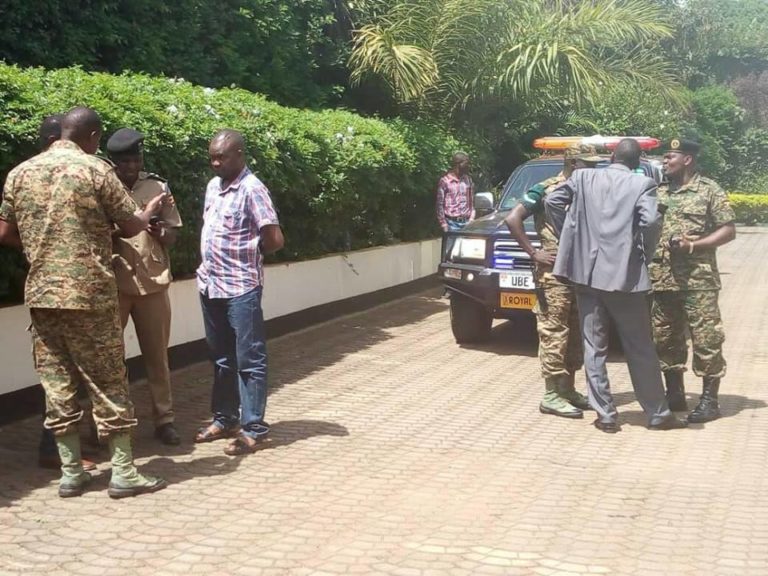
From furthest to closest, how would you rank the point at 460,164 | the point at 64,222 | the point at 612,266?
the point at 460,164, the point at 612,266, the point at 64,222

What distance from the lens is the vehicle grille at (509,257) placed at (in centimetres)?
955

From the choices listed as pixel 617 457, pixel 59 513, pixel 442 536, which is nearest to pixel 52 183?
pixel 59 513

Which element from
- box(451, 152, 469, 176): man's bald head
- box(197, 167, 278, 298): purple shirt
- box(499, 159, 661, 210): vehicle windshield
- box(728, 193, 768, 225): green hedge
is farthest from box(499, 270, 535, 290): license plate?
box(728, 193, 768, 225): green hedge

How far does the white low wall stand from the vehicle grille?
2234 millimetres

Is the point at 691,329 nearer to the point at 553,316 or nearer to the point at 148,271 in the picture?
the point at 553,316

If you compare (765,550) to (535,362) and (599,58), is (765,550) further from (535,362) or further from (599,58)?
(599,58)

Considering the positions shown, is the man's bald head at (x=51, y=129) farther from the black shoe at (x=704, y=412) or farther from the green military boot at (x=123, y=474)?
the black shoe at (x=704, y=412)

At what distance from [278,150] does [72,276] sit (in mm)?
4699

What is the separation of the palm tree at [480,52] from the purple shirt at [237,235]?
9.67m

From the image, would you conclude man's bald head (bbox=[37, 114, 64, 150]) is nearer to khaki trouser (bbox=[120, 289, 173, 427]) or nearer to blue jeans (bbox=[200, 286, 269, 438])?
khaki trouser (bbox=[120, 289, 173, 427])

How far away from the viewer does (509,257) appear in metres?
9.65

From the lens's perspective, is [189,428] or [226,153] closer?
[226,153]

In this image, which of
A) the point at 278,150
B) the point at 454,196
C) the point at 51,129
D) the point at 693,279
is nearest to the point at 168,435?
the point at 51,129

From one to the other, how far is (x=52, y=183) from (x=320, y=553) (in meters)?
2.25
